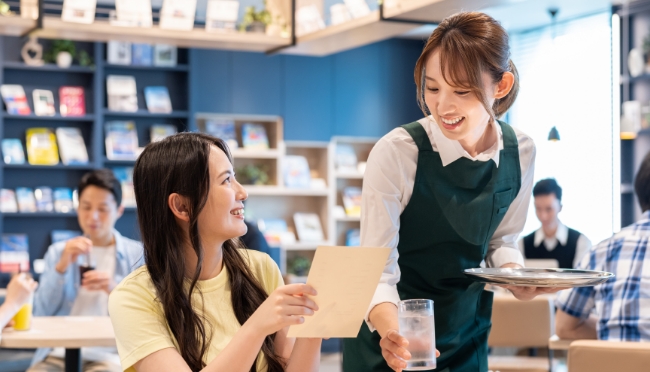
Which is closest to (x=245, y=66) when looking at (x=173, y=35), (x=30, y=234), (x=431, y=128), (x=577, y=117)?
(x=30, y=234)

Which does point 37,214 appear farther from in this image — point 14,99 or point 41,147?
point 14,99

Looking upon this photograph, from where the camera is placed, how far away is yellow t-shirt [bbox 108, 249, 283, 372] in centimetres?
166

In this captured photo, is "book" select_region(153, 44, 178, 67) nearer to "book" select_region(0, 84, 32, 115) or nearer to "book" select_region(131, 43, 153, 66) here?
"book" select_region(131, 43, 153, 66)

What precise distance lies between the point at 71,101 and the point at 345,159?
2.86 metres

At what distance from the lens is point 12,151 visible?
730 cm

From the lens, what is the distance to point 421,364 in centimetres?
149

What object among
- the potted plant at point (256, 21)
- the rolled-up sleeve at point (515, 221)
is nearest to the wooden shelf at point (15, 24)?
the potted plant at point (256, 21)

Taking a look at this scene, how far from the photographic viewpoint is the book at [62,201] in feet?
24.5

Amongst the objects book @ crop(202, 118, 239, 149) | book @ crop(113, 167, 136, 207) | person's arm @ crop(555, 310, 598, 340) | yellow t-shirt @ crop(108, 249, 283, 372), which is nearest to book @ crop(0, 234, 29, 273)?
book @ crop(113, 167, 136, 207)

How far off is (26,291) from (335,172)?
18.3 feet

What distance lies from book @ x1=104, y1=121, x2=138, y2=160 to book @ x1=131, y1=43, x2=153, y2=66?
581mm

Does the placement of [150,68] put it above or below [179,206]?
above

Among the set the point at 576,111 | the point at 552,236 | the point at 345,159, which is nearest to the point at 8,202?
the point at 345,159

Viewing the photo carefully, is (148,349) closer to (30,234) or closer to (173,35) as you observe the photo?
(173,35)
